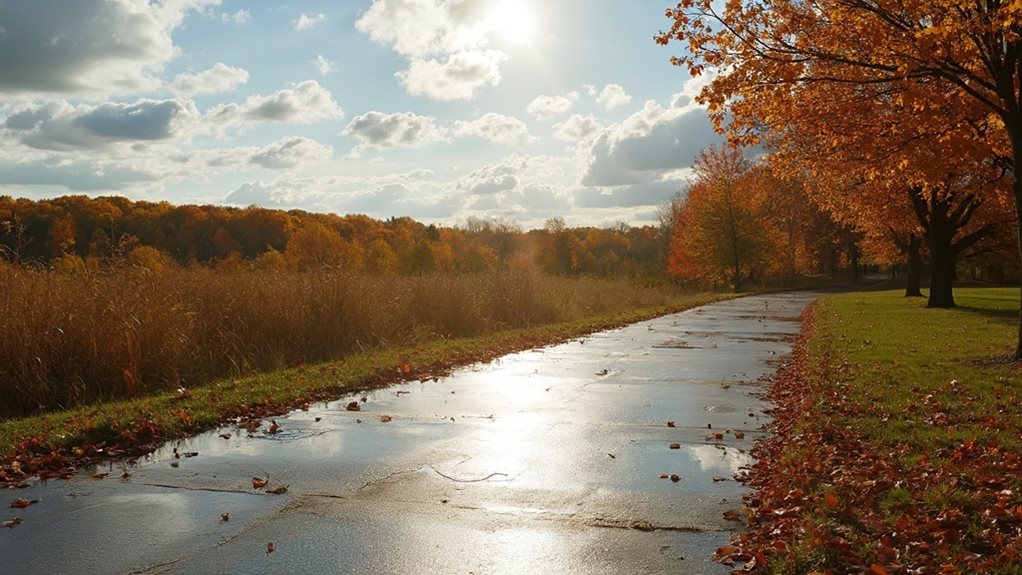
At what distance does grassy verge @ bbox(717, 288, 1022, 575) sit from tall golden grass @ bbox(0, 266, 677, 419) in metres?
8.19

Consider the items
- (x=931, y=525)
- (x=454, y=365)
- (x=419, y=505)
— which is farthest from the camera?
(x=454, y=365)

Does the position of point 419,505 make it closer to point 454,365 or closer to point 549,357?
point 454,365

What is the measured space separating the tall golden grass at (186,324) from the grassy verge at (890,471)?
8195mm

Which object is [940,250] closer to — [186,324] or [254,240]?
A: [186,324]

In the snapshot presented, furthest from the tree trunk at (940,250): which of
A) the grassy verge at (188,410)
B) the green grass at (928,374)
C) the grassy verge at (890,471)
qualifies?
the grassy verge at (188,410)

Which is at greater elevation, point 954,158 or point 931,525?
point 954,158

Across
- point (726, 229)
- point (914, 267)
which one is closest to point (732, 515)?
point (914, 267)

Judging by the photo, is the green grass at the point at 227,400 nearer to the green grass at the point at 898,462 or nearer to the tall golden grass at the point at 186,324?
the tall golden grass at the point at 186,324

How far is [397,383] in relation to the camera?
1190 centimetres

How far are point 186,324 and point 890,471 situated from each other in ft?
33.2

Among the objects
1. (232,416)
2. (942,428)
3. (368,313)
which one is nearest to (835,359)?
(942,428)

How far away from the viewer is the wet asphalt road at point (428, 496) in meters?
4.64

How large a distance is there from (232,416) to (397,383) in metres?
3.23

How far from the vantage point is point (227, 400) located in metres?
9.58
